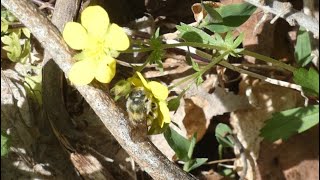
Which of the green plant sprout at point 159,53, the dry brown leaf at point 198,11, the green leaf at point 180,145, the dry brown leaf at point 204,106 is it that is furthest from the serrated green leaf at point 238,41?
the dry brown leaf at point 204,106

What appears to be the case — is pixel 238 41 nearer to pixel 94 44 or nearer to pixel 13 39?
pixel 94 44

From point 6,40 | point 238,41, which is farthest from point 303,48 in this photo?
point 6,40

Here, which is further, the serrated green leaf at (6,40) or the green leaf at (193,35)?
the serrated green leaf at (6,40)

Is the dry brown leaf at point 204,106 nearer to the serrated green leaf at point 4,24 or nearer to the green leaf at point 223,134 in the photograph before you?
the green leaf at point 223,134

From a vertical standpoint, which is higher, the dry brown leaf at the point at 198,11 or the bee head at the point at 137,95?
the dry brown leaf at the point at 198,11

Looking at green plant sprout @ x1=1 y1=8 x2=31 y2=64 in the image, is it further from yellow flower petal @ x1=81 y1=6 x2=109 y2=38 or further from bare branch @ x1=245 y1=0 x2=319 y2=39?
bare branch @ x1=245 y1=0 x2=319 y2=39

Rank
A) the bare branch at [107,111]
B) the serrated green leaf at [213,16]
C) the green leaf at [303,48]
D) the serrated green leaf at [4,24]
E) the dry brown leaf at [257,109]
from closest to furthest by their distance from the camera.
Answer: the bare branch at [107,111]
the serrated green leaf at [213,16]
the green leaf at [303,48]
the serrated green leaf at [4,24]
the dry brown leaf at [257,109]

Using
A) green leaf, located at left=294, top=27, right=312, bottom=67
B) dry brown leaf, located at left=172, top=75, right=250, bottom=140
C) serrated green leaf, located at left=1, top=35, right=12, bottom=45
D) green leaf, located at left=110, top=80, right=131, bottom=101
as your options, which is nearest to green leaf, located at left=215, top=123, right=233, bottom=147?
dry brown leaf, located at left=172, top=75, right=250, bottom=140

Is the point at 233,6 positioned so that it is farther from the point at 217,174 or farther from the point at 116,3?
the point at 217,174

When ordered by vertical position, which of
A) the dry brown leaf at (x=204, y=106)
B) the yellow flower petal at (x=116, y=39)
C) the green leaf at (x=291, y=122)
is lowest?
the dry brown leaf at (x=204, y=106)
